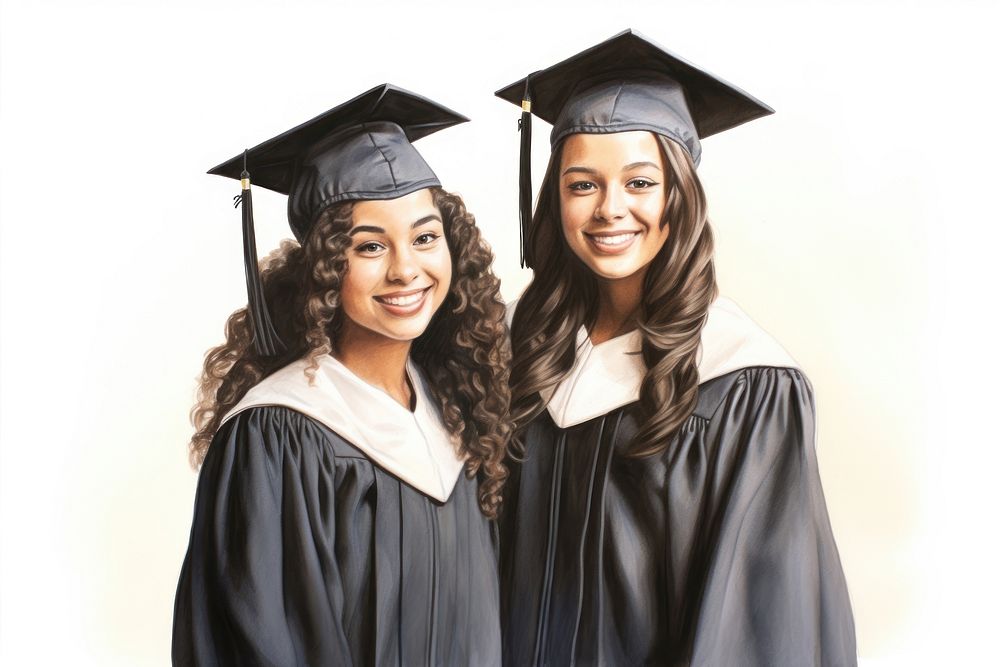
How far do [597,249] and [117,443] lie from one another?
1.51 metres

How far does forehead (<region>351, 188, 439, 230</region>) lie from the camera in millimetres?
2332

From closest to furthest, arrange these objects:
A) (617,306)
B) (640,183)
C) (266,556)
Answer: (266,556)
(640,183)
(617,306)

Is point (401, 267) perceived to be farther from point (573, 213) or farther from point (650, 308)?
point (650, 308)

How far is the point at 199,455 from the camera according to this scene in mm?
2727

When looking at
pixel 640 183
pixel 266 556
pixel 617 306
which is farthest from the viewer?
pixel 617 306

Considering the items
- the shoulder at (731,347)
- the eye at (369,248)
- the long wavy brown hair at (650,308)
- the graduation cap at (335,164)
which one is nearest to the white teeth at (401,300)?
the eye at (369,248)

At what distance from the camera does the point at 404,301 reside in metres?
2.38

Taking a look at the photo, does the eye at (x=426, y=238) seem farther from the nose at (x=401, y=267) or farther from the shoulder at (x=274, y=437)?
the shoulder at (x=274, y=437)

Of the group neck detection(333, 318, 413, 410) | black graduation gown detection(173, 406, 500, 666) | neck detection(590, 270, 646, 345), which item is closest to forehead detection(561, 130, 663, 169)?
neck detection(590, 270, 646, 345)

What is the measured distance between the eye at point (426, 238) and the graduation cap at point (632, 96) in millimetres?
251

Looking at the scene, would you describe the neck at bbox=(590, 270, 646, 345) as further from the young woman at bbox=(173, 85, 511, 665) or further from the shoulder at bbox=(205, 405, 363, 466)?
the shoulder at bbox=(205, 405, 363, 466)

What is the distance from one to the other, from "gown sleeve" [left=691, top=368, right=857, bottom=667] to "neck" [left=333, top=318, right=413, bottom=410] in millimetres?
723

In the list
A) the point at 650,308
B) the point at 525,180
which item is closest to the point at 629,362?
the point at 650,308

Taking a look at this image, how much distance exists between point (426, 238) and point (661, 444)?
0.68 meters
